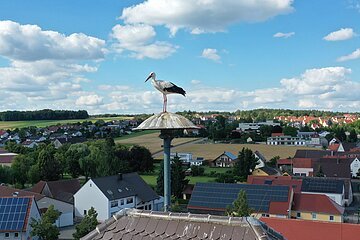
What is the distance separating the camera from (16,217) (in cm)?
2491

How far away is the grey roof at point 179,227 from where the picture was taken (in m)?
4.55

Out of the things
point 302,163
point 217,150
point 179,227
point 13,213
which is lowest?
point 217,150

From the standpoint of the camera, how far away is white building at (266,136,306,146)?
102 m

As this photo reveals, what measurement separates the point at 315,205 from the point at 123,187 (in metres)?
16.2

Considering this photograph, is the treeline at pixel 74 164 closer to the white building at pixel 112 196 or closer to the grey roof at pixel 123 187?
the grey roof at pixel 123 187

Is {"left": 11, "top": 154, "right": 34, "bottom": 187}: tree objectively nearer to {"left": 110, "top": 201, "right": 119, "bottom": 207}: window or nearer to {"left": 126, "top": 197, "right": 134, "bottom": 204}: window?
{"left": 126, "top": 197, "right": 134, "bottom": 204}: window

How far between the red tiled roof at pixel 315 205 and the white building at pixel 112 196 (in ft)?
42.8

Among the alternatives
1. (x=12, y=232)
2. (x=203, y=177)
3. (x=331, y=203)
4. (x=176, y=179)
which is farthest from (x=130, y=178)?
(x=203, y=177)

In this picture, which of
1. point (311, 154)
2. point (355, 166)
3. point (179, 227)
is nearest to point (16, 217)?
point (179, 227)

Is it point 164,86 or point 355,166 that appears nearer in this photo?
point 164,86

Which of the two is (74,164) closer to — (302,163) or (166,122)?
(302,163)

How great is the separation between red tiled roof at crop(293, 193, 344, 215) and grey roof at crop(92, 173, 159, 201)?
13051mm

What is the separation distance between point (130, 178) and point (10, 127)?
357 ft

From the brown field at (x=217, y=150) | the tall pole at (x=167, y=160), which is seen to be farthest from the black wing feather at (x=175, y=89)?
the brown field at (x=217, y=150)
